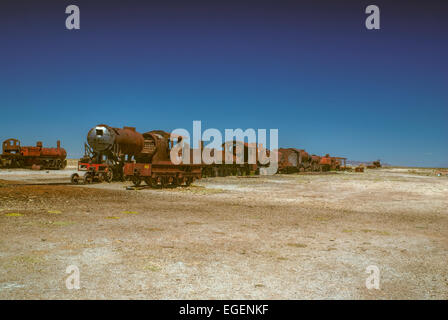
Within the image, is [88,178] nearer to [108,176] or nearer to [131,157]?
[108,176]

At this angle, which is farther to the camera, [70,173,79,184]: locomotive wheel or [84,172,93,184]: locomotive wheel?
[84,172,93,184]: locomotive wheel

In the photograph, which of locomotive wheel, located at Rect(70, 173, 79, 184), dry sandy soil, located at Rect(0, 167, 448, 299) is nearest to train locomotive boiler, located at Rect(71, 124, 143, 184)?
locomotive wheel, located at Rect(70, 173, 79, 184)

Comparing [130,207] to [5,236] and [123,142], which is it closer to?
[5,236]

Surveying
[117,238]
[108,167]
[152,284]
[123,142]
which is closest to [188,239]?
[117,238]

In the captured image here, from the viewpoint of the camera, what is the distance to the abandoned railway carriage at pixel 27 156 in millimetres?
38938

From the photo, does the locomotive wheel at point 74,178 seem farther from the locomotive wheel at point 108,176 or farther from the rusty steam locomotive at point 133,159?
the locomotive wheel at point 108,176

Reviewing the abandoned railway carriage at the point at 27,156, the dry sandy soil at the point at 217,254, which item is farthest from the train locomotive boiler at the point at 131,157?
the abandoned railway carriage at the point at 27,156

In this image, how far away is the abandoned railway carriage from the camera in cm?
3894

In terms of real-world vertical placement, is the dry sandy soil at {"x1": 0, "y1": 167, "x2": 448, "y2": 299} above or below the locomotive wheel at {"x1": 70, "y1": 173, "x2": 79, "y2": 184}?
below

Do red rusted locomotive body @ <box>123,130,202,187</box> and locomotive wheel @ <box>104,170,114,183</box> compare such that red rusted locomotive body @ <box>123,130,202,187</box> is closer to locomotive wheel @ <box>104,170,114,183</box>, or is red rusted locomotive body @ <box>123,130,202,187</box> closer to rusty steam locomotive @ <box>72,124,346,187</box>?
rusty steam locomotive @ <box>72,124,346,187</box>

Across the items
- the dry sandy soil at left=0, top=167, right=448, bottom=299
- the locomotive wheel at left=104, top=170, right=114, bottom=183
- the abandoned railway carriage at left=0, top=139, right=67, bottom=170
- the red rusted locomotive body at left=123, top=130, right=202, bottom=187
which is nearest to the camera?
the dry sandy soil at left=0, top=167, right=448, bottom=299

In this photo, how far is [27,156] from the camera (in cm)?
3922

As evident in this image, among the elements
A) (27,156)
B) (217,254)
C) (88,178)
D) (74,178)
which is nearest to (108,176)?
(88,178)
